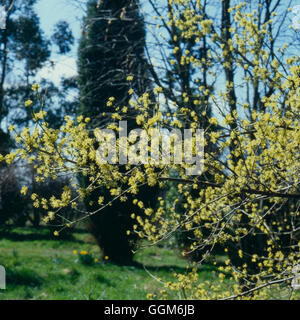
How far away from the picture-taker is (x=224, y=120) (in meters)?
2.54

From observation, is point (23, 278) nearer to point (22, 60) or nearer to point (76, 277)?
point (76, 277)

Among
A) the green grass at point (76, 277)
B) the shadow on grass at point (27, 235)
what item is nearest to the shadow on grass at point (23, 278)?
the green grass at point (76, 277)

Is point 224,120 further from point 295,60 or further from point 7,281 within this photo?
point 7,281

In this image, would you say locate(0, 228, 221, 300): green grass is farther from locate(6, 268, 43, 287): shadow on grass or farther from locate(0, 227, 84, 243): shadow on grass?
locate(0, 227, 84, 243): shadow on grass

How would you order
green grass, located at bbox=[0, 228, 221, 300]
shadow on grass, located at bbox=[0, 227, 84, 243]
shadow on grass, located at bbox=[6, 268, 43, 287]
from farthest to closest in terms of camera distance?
shadow on grass, located at bbox=[0, 227, 84, 243]
shadow on grass, located at bbox=[6, 268, 43, 287]
green grass, located at bbox=[0, 228, 221, 300]

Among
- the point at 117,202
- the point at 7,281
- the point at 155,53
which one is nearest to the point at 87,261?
the point at 117,202

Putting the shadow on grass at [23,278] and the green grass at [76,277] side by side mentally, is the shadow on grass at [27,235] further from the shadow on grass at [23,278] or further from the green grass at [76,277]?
the shadow on grass at [23,278]

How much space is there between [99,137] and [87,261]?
673 centimetres

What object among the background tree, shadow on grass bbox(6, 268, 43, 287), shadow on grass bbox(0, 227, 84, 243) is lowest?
shadow on grass bbox(0, 227, 84, 243)

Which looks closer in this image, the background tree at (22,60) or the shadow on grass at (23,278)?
the shadow on grass at (23,278)

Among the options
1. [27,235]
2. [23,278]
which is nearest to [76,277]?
[23,278]

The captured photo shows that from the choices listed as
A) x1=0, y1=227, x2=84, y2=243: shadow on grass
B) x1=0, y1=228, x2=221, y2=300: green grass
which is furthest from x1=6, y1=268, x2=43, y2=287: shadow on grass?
x1=0, y1=227, x2=84, y2=243: shadow on grass
